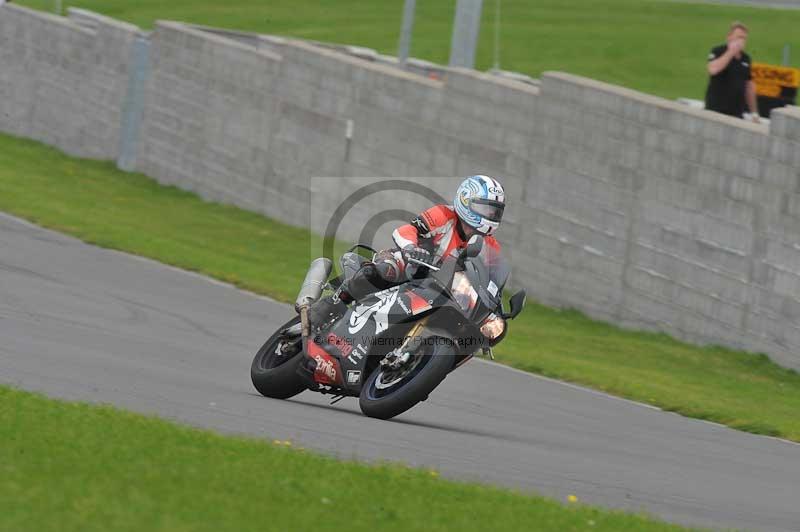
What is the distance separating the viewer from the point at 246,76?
89.1ft

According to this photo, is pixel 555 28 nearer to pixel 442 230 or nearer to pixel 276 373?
pixel 276 373

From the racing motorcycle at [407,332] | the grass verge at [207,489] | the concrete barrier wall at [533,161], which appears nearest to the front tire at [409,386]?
the racing motorcycle at [407,332]

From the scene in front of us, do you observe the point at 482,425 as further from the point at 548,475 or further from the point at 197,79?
the point at 197,79

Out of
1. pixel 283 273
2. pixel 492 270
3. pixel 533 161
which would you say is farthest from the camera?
pixel 533 161

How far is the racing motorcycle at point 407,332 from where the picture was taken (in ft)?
34.0

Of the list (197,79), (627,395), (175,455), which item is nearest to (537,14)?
(197,79)

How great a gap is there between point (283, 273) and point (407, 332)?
10.5 m

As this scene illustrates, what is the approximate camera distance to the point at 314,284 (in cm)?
1143

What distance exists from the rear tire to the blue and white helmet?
1.61m

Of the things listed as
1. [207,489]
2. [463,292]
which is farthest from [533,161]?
[207,489]

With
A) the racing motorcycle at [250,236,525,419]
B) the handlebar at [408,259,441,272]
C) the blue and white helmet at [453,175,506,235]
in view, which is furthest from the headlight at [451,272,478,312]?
the blue and white helmet at [453,175,506,235]

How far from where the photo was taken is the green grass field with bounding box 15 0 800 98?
42344mm

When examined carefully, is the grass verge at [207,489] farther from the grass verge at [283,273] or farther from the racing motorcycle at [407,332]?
the grass verge at [283,273]

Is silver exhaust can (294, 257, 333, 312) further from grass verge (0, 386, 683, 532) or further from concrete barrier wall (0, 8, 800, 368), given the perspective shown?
concrete barrier wall (0, 8, 800, 368)
